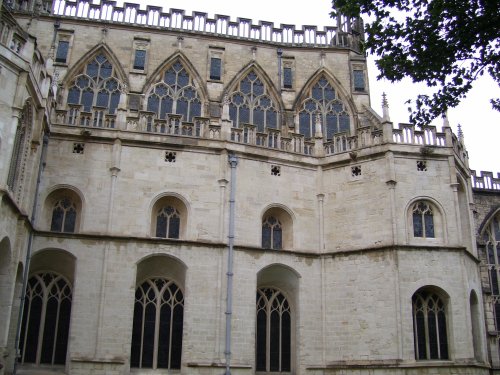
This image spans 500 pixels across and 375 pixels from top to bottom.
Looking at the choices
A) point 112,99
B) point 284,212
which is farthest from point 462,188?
point 112,99

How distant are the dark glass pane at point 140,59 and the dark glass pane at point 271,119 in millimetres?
6581

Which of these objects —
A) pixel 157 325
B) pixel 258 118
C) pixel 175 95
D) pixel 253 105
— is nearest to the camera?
pixel 157 325

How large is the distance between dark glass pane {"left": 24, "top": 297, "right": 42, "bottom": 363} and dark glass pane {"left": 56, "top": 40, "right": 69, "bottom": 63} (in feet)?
43.1

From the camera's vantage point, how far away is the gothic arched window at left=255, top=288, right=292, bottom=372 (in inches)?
893

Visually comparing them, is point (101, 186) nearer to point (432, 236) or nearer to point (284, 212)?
point (284, 212)

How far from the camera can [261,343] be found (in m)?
22.8

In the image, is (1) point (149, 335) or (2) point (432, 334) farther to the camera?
(2) point (432, 334)

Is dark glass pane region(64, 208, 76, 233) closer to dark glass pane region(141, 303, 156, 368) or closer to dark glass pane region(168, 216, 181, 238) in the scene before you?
dark glass pane region(168, 216, 181, 238)

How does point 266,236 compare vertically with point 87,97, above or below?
below

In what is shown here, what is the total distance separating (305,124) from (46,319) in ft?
50.5

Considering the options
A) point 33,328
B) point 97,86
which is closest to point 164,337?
point 33,328

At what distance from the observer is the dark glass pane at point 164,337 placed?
71.1ft

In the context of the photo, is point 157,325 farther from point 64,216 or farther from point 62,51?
point 62,51

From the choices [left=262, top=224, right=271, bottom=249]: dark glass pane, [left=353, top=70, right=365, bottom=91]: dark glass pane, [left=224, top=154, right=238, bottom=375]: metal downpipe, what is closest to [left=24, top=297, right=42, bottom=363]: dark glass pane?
[left=224, top=154, right=238, bottom=375]: metal downpipe
